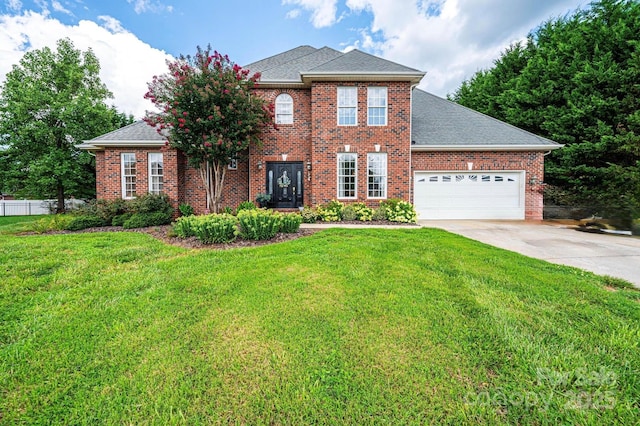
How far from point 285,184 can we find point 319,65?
17.5ft

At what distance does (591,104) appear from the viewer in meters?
11.3

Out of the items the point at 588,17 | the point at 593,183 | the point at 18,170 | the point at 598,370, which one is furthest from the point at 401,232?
the point at 18,170

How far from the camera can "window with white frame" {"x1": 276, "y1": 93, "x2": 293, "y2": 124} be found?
11055 mm

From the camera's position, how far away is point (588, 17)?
12477mm

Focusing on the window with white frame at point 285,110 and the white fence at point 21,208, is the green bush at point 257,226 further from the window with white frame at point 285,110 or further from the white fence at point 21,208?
the white fence at point 21,208

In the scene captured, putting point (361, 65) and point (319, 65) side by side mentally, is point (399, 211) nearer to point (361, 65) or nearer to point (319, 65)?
point (361, 65)

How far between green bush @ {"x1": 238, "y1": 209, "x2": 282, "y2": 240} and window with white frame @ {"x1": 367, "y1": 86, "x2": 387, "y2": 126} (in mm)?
6204

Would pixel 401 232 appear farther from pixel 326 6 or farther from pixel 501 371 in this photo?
A: pixel 326 6

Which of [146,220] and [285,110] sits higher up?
[285,110]

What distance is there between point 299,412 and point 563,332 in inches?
105

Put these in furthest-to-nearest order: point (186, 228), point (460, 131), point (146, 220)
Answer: point (460, 131) → point (146, 220) → point (186, 228)

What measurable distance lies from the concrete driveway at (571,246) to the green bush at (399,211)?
143 centimetres

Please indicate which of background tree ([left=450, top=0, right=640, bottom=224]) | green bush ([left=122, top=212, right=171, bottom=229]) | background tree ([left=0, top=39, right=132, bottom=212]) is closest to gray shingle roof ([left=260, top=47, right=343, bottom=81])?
green bush ([left=122, top=212, right=171, bottom=229])

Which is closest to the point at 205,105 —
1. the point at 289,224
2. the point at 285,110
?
the point at 285,110
